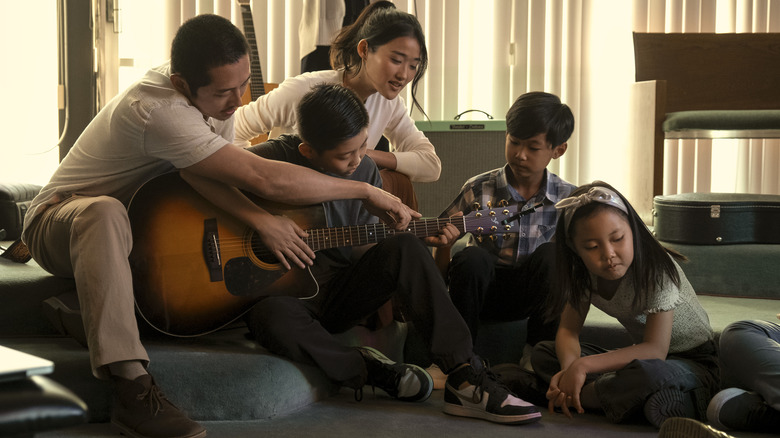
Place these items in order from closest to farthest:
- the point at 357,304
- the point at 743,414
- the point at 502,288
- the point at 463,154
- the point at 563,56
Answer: the point at 743,414 → the point at 357,304 → the point at 502,288 → the point at 463,154 → the point at 563,56

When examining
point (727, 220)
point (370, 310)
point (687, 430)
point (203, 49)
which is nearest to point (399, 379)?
point (370, 310)

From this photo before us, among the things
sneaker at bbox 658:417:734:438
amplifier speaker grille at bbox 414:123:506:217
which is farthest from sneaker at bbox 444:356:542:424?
amplifier speaker grille at bbox 414:123:506:217

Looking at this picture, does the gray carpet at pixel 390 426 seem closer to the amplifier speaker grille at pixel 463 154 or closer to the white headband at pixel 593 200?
the white headband at pixel 593 200

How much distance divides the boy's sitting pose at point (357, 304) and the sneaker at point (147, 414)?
0.29m

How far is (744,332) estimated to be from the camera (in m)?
1.80

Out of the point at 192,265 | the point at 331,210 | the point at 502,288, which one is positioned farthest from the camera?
the point at 502,288

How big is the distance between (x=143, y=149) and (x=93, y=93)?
1.71 metres

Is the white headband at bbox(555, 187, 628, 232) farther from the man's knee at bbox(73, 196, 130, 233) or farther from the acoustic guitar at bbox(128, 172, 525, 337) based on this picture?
the man's knee at bbox(73, 196, 130, 233)

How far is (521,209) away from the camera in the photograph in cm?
220

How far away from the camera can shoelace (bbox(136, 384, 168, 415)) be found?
1574 millimetres

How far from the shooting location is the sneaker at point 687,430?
928 millimetres

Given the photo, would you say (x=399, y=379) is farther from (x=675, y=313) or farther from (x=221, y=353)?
(x=675, y=313)

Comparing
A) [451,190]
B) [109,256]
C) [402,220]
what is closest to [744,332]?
[402,220]

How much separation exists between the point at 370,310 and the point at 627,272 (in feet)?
1.98
